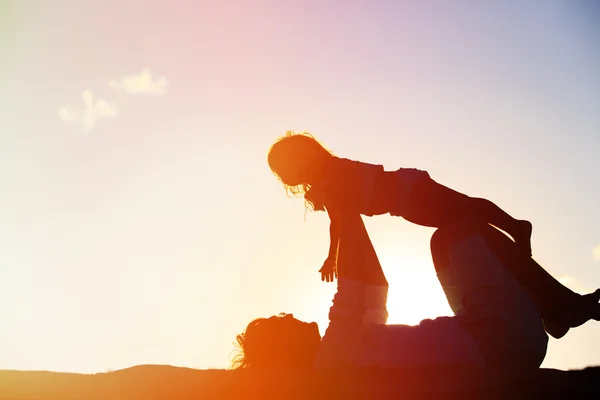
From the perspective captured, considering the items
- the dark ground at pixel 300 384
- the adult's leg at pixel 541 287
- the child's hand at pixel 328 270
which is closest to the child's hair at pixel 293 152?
the child's hand at pixel 328 270

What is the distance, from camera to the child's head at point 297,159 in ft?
16.0

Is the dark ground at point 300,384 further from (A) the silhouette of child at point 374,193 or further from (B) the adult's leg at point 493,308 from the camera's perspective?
(A) the silhouette of child at point 374,193

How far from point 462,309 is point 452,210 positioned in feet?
2.31

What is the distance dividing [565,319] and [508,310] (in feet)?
2.37

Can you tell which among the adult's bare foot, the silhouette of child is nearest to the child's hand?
the silhouette of child

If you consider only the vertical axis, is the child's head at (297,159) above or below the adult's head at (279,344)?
above

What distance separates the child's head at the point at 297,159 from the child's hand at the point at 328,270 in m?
0.70

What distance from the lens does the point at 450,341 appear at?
151 inches

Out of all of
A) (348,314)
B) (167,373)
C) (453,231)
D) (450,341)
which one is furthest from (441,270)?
(167,373)

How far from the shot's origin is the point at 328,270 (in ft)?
15.1

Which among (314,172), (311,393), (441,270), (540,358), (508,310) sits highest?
(314,172)

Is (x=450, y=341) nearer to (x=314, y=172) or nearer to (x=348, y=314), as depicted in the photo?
(x=348, y=314)

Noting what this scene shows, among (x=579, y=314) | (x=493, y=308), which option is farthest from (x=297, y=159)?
(x=579, y=314)

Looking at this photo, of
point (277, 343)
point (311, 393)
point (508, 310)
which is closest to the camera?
point (311, 393)
